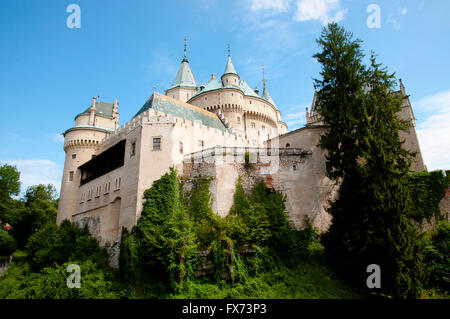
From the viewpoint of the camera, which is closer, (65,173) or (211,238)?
(211,238)

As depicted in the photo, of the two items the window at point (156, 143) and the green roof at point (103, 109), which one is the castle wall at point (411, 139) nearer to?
the window at point (156, 143)

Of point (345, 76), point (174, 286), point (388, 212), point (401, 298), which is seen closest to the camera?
point (401, 298)

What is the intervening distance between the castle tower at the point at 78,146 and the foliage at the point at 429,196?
3137 cm

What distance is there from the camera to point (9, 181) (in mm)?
44781

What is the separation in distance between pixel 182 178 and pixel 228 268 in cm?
868

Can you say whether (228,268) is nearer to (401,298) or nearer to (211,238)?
(211,238)

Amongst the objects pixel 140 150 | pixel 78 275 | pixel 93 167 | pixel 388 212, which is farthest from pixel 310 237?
pixel 93 167

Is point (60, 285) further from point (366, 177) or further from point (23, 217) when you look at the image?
point (23, 217)

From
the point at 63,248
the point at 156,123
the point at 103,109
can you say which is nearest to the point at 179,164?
the point at 156,123

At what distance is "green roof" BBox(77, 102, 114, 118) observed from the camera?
3747 cm

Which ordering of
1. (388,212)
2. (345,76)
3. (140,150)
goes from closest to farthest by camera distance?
(388,212)
(345,76)
(140,150)

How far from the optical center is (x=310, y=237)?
2325cm
